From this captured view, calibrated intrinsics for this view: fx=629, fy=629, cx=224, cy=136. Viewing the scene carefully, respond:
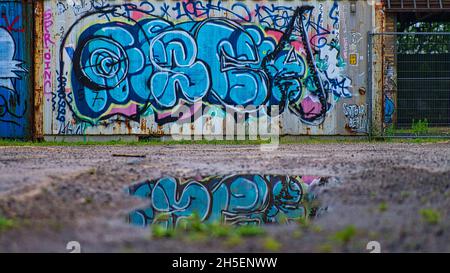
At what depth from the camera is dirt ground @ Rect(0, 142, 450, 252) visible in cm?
296

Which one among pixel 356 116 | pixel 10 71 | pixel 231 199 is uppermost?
pixel 10 71

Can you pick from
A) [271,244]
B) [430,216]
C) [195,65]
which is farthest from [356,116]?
[271,244]

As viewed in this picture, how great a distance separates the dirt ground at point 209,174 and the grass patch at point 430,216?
0.03 ft

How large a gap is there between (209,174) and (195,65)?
695 cm

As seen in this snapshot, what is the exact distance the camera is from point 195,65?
12.6 metres

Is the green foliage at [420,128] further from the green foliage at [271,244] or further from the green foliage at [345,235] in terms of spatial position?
the green foliage at [271,244]

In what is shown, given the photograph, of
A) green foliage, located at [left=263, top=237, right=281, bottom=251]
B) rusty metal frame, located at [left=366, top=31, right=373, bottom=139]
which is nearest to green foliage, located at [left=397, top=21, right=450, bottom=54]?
rusty metal frame, located at [left=366, top=31, right=373, bottom=139]

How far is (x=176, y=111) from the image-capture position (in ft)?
41.7

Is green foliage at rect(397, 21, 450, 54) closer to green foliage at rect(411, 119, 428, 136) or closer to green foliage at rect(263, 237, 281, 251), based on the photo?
green foliage at rect(411, 119, 428, 136)

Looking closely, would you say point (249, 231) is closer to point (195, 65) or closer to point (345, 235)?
point (345, 235)

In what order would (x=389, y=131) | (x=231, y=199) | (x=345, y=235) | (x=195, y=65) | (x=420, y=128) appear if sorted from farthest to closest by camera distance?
(x=195, y=65) → (x=389, y=131) → (x=420, y=128) → (x=231, y=199) → (x=345, y=235)

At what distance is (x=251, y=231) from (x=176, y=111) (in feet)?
31.4
